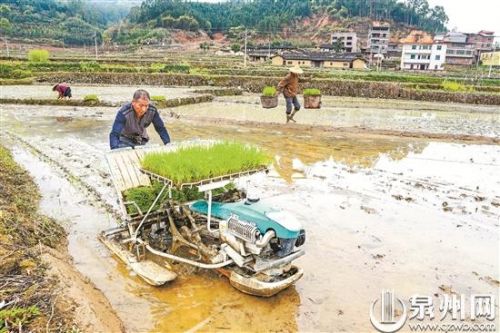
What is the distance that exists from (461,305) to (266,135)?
795 cm

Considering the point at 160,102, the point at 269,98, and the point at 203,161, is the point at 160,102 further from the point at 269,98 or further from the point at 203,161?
the point at 203,161

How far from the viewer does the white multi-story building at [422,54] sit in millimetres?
58062

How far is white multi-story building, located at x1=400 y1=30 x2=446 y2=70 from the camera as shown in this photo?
190 ft

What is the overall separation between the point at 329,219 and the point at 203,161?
8.24 feet

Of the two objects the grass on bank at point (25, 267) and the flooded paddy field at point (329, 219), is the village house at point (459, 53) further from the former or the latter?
the grass on bank at point (25, 267)

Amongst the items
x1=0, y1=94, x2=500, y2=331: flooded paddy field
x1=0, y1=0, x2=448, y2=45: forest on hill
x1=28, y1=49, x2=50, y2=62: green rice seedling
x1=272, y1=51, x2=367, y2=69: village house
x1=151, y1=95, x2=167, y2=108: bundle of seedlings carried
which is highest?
x1=0, y1=0, x2=448, y2=45: forest on hill

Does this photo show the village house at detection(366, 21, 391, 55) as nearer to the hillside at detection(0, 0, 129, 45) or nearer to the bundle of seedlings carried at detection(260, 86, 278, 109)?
the hillside at detection(0, 0, 129, 45)

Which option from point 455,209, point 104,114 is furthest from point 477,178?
point 104,114

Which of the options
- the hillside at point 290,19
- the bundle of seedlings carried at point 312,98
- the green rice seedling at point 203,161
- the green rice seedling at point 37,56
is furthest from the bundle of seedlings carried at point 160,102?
the hillside at point 290,19

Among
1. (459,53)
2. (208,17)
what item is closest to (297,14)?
(208,17)

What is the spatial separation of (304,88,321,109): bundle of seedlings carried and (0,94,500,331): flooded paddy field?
4567 mm

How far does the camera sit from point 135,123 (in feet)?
17.4

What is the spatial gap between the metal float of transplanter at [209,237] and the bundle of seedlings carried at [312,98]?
1238 cm

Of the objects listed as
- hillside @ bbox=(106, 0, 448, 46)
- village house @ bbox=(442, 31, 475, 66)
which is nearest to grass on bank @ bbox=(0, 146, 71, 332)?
village house @ bbox=(442, 31, 475, 66)
